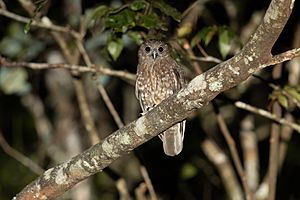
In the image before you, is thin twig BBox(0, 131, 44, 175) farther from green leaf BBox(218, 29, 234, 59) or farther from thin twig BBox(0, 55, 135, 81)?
green leaf BBox(218, 29, 234, 59)

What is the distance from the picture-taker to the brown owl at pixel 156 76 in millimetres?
4453

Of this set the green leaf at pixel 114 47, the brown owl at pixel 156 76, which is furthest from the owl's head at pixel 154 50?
the green leaf at pixel 114 47

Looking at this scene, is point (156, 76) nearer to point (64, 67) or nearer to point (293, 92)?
point (64, 67)

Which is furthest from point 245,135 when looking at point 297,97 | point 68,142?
point 68,142

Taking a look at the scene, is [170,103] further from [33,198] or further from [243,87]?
[243,87]

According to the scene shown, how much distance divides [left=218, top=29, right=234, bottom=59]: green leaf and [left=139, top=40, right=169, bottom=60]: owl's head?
0.57 metres

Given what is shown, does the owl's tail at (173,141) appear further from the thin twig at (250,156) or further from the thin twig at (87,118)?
the thin twig at (250,156)

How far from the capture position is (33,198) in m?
3.33

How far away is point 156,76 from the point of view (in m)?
4.57

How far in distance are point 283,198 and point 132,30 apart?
2927 millimetres

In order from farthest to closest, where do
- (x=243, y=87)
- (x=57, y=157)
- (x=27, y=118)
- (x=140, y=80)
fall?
(x=27, y=118) < (x=57, y=157) < (x=243, y=87) < (x=140, y=80)

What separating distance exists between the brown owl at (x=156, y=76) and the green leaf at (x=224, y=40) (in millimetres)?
436

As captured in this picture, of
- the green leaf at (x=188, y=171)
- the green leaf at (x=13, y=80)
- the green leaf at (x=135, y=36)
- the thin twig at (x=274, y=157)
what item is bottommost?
the thin twig at (x=274, y=157)

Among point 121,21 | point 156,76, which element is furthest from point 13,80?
point 121,21
